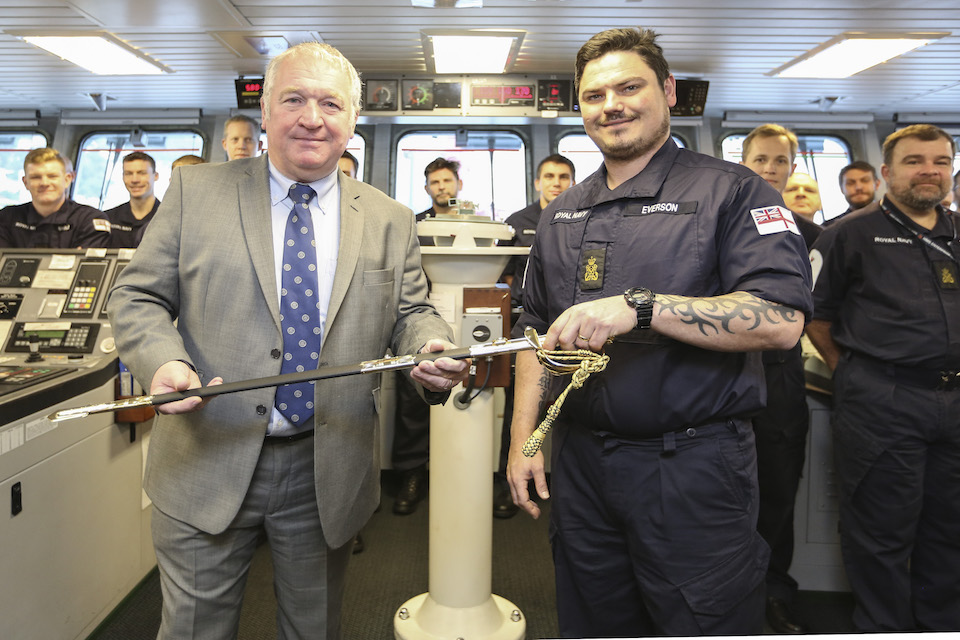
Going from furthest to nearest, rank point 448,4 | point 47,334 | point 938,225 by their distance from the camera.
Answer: point 448,4, point 47,334, point 938,225

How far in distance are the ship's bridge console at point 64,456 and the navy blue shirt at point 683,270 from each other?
1.69m

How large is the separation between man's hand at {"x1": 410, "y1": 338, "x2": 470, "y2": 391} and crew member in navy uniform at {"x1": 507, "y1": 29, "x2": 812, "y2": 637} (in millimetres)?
218

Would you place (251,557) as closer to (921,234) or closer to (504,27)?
(921,234)

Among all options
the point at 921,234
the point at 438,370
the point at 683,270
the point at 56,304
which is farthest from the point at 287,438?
the point at 921,234

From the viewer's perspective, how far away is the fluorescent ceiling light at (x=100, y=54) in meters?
5.21

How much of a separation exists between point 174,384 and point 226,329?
0.66 ft

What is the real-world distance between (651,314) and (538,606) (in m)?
1.89

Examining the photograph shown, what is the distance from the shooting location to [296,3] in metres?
4.55

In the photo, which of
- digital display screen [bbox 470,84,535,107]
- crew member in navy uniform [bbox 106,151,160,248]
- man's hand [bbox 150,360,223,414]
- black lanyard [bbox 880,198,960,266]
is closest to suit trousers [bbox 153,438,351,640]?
man's hand [bbox 150,360,223,414]

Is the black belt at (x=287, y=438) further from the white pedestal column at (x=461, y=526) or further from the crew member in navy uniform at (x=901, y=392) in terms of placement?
the crew member in navy uniform at (x=901, y=392)

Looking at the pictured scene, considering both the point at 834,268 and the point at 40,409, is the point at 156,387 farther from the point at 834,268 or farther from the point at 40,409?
the point at 834,268

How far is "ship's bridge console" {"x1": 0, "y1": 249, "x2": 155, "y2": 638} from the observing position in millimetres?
2051

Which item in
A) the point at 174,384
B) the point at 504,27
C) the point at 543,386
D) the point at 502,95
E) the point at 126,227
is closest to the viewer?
the point at 174,384

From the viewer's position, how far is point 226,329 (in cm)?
151
